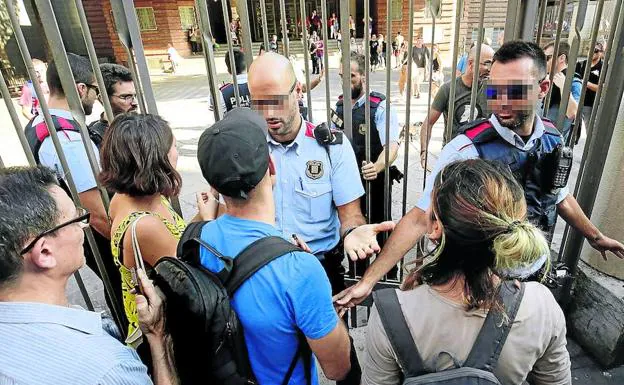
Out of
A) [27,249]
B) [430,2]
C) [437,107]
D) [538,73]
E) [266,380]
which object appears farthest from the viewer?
[437,107]

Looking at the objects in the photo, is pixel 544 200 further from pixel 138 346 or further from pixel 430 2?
pixel 138 346

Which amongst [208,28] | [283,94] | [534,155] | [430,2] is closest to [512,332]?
[534,155]

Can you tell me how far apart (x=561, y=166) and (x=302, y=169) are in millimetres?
1204

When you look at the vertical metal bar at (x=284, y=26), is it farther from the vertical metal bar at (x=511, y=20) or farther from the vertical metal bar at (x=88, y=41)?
the vertical metal bar at (x=511, y=20)

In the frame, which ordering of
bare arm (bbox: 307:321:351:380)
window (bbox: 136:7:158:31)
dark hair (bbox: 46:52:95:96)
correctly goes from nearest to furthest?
bare arm (bbox: 307:321:351:380), dark hair (bbox: 46:52:95:96), window (bbox: 136:7:158:31)

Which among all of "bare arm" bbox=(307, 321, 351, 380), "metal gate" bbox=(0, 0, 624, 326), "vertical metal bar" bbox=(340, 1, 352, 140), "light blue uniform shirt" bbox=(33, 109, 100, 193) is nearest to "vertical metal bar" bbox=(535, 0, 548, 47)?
"metal gate" bbox=(0, 0, 624, 326)

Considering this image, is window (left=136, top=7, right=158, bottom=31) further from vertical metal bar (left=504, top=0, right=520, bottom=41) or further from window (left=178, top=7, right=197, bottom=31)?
vertical metal bar (left=504, top=0, right=520, bottom=41)

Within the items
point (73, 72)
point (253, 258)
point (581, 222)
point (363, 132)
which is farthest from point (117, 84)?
point (581, 222)

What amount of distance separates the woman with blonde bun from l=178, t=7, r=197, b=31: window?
1992 cm

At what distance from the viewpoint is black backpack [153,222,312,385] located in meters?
1.05

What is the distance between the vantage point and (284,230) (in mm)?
2080

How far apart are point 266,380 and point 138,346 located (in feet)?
1.59

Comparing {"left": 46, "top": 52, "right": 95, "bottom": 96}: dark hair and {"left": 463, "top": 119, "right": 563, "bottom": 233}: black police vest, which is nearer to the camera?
{"left": 463, "top": 119, "right": 563, "bottom": 233}: black police vest

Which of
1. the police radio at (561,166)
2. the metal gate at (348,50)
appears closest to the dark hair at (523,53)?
the metal gate at (348,50)
